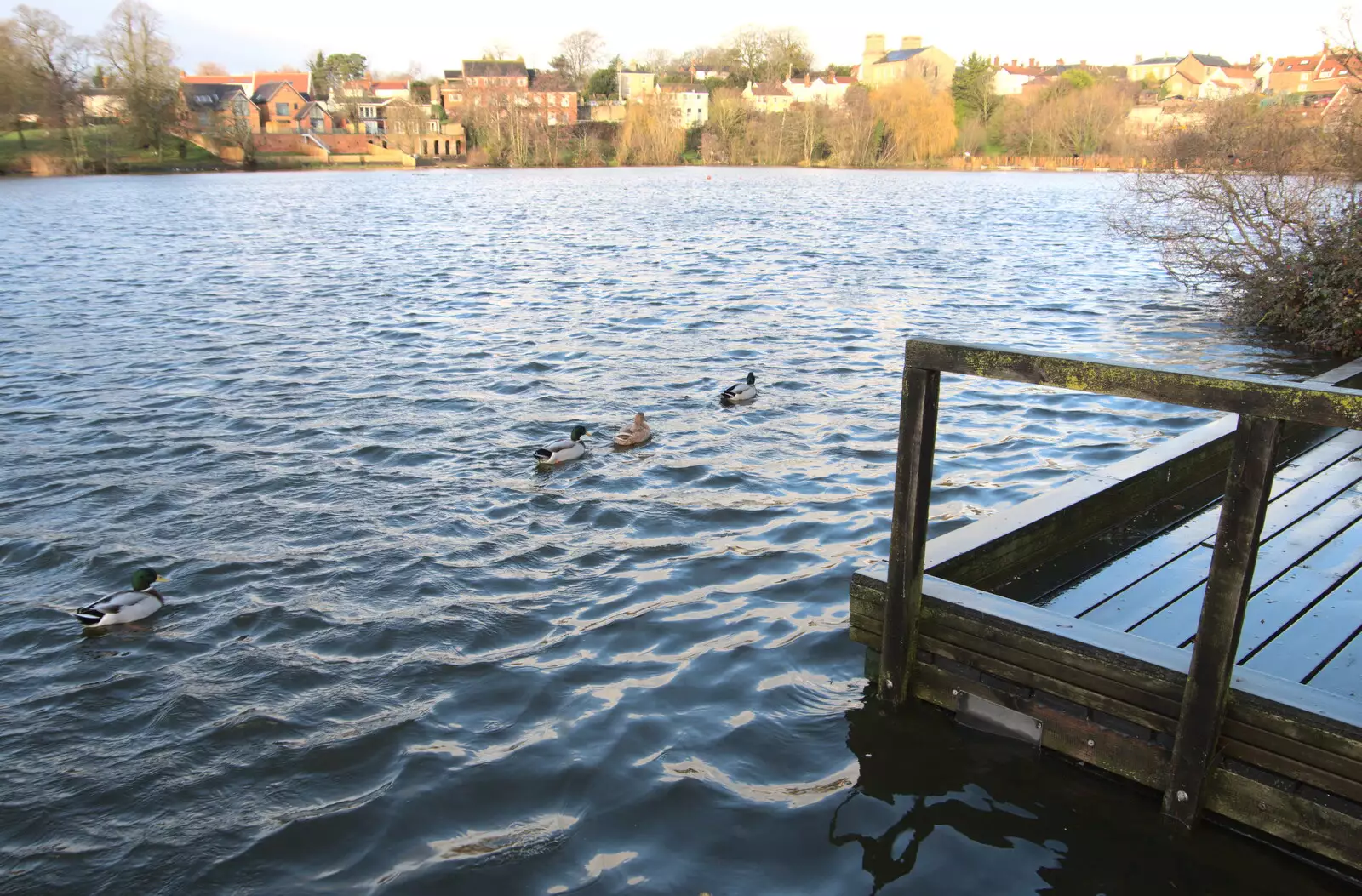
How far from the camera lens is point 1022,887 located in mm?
3924

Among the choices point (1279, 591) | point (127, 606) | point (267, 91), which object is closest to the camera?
point (1279, 591)

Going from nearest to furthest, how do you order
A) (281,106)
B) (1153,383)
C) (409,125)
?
(1153,383), (409,125), (281,106)

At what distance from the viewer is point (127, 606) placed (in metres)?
6.38

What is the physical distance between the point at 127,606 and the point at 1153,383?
6.22 metres

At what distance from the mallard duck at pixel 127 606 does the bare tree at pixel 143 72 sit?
8147cm

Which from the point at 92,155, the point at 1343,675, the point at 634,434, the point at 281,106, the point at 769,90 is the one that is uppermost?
the point at 769,90

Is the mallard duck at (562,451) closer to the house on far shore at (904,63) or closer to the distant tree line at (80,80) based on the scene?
the distant tree line at (80,80)

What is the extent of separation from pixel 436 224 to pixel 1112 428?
30.4 meters

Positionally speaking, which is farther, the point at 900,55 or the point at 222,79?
the point at 900,55

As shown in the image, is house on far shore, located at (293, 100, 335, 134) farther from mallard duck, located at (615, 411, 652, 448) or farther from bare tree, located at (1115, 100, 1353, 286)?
mallard duck, located at (615, 411, 652, 448)

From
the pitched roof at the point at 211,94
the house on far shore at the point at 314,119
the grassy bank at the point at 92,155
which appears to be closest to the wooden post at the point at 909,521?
the grassy bank at the point at 92,155

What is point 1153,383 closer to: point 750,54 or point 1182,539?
point 1182,539

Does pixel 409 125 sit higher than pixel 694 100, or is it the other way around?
pixel 694 100

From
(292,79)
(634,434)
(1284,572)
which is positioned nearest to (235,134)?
(292,79)
